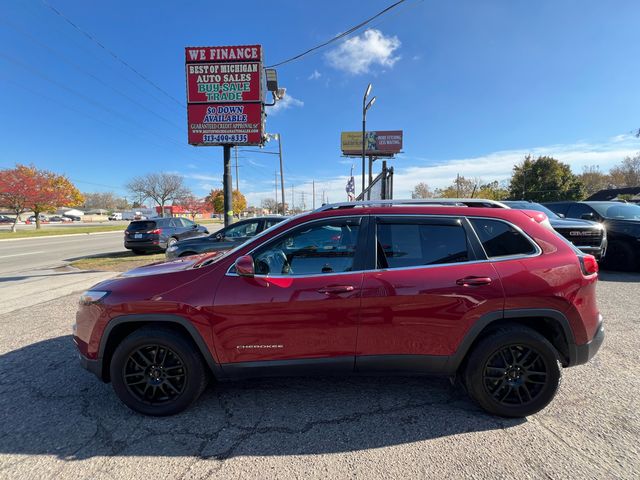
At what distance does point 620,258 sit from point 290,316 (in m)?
9.60

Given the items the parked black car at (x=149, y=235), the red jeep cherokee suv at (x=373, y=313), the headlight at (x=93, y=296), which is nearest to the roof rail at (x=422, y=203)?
the red jeep cherokee suv at (x=373, y=313)

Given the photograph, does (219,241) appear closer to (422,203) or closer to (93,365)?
(93,365)

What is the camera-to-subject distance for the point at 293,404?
277cm

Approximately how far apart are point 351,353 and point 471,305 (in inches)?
40.5

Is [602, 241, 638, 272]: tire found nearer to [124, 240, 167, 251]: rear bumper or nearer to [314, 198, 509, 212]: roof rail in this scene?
[314, 198, 509, 212]: roof rail

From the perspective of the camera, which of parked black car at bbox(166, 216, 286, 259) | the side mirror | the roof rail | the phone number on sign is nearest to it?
the side mirror

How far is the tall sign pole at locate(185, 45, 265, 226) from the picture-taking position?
1020 centimetres

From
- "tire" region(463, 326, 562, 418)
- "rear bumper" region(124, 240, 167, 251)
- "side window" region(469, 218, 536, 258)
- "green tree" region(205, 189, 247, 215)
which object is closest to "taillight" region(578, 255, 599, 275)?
"side window" region(469, 218, 536, 258)

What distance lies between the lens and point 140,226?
13523 mm

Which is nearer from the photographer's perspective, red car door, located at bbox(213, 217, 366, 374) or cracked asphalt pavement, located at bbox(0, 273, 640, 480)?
cracked asphalt pavement, located at bbox(0, 273, 640, 480)

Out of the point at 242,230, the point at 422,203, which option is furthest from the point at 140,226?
the point at 422,203

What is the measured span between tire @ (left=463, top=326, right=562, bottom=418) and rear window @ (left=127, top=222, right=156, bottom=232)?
1405 centimetres

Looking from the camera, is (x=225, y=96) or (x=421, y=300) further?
(x=225, y=96)

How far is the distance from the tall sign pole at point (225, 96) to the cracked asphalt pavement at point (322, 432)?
8.96m
